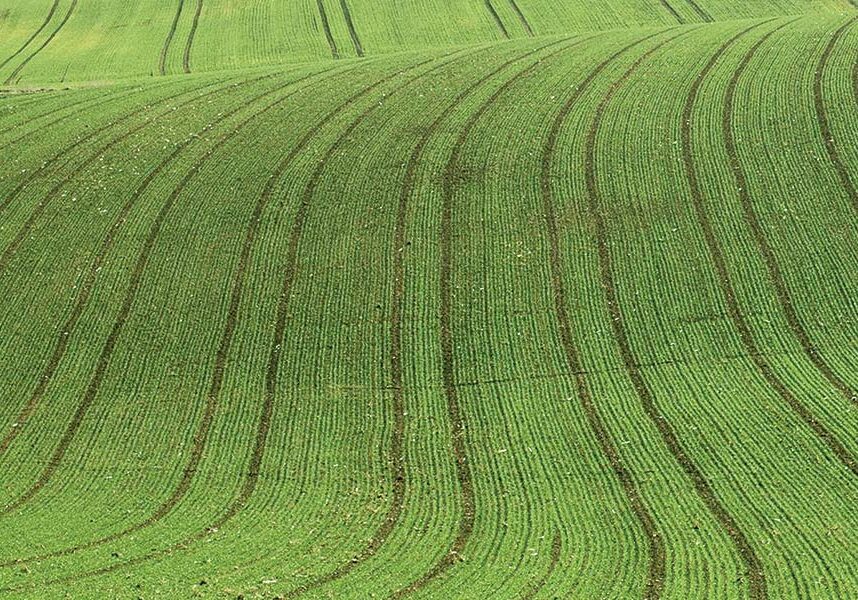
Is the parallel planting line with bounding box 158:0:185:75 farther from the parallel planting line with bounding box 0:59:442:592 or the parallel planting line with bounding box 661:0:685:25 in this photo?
the parallel planting line with bounding box 661:0:685:25

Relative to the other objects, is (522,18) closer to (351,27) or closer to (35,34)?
(351,27)

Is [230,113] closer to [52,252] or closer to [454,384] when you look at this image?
[52,252]

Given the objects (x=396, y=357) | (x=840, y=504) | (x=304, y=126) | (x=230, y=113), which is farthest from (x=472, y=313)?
(x=230, y=113)

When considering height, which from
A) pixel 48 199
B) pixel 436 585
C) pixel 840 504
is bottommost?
pixel 840 504

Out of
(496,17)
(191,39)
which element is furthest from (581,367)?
(191,39)

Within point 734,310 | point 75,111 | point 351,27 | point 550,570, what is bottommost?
point 734,310

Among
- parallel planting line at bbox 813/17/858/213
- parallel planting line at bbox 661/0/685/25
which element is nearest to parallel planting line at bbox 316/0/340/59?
parallel planting line at bbox 661/0/685/25

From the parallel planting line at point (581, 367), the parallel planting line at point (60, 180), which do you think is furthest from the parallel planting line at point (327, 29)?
the parallel planting line at point (581, 367)
